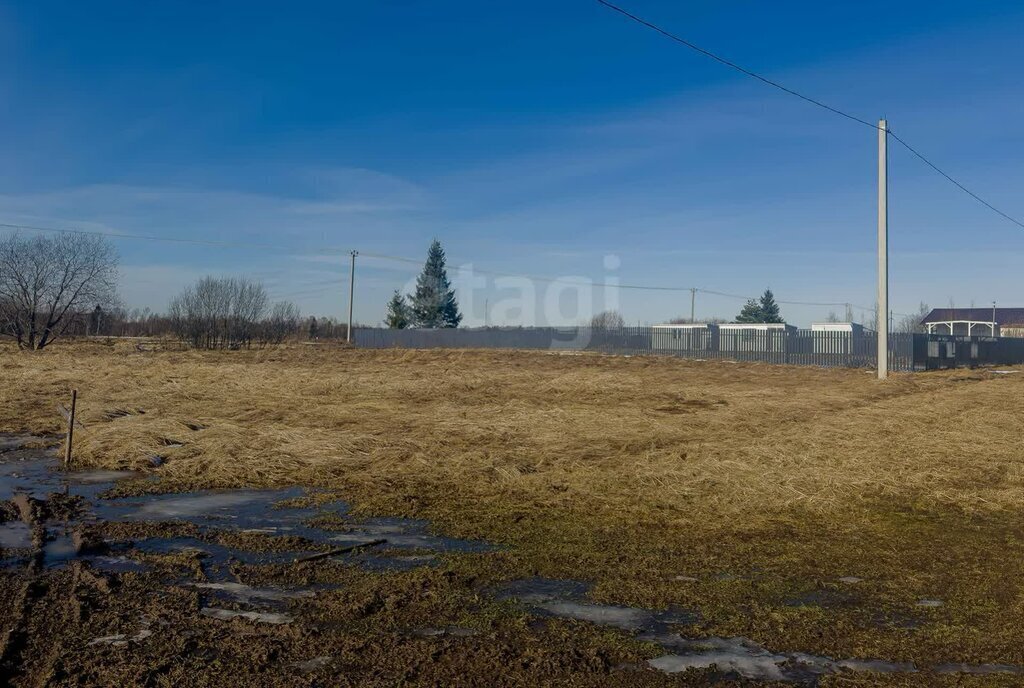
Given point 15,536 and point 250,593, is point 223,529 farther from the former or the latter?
point 250,593

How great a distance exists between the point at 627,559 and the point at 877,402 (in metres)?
15.7

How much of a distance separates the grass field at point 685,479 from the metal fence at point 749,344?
597 inches

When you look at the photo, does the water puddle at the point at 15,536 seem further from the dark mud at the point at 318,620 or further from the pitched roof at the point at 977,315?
the pitched roof at the point at 977,315

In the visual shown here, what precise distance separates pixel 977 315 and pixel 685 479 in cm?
9628

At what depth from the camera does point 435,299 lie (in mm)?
75500

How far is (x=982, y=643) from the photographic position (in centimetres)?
422

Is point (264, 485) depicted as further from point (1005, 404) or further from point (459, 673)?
→ point (1005, 404)

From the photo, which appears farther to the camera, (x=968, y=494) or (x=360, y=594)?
(x=968, y=494)

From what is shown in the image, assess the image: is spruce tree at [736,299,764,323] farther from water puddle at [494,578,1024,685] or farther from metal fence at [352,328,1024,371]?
water puddle at [494,578,1024,685]

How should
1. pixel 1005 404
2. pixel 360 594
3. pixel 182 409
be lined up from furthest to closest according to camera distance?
1. pixel 1005 404
2. pixel 182 409
3. pixel 360 594

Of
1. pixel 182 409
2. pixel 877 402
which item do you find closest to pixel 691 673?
pixel 182 409

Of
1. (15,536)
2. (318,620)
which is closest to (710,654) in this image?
(318,620)

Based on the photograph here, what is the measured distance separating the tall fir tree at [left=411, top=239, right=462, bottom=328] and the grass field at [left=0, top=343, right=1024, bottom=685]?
53.7 metres

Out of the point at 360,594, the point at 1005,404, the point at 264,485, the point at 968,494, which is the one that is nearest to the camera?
the point at 360,594
